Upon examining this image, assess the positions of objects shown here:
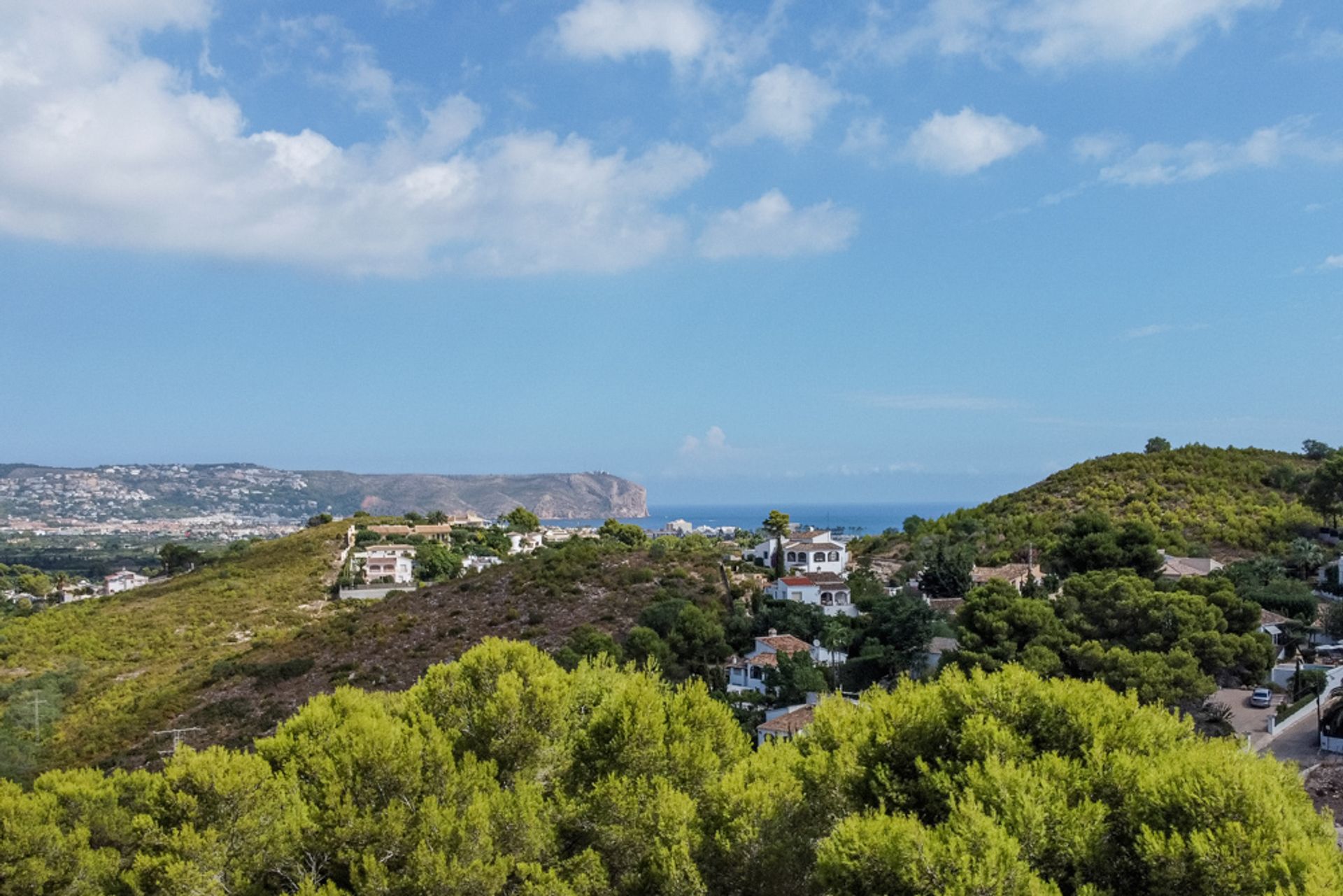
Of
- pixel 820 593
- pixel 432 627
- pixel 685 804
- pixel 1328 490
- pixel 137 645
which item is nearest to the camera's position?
pixel 685 804

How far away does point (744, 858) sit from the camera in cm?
962

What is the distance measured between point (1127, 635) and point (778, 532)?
22.3 meters

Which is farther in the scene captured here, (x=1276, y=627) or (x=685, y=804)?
(x=1276, y=627)

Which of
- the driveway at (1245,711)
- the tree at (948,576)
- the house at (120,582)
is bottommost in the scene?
the house at (120,582)

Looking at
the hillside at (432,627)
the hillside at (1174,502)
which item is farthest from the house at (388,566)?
the hillside at (1174,502)

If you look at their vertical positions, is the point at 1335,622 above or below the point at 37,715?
above

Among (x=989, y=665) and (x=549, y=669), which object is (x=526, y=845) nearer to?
(x=549, y=669)

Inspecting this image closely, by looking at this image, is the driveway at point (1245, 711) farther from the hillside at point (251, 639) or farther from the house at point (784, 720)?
the hillside at point (251, 639)

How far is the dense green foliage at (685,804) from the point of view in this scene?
7.89m

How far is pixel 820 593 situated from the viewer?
117ft

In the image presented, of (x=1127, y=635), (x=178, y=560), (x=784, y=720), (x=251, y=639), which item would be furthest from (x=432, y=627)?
(x=178, y=560)

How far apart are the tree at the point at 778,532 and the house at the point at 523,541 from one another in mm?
21410

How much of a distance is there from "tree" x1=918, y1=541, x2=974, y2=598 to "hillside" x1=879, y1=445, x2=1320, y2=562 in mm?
4975

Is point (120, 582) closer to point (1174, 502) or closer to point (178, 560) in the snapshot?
point (178, 560)
